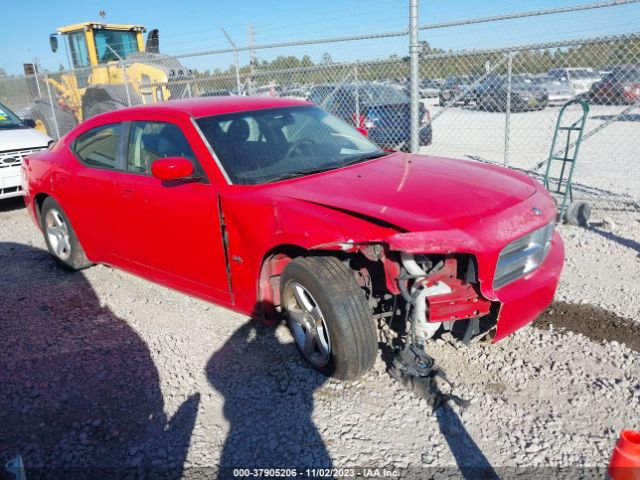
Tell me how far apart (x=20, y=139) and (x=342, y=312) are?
293 inches

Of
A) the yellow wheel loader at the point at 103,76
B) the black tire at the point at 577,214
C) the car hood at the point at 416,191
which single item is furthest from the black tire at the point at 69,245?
the yellow wheel loader at the point at 103,76

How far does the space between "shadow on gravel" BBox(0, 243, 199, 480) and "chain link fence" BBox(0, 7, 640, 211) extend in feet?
16.2

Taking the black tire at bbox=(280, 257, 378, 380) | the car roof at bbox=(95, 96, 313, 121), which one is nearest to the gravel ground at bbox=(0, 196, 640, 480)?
the black tire at bbox=(280, 257, 378, 380)

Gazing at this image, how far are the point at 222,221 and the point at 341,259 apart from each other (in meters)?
0.85

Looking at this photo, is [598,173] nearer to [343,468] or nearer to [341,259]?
[341,259]

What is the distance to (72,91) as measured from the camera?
13633 mm

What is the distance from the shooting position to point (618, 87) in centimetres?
891

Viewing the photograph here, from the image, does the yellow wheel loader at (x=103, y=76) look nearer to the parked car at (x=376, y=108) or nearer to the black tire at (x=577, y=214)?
the parked car at (x=376, y=108)

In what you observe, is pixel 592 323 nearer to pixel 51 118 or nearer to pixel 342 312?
pixel 342 312

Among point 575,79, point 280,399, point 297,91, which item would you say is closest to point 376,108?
point 297,91

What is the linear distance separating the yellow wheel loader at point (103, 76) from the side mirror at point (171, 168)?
27.1 ft

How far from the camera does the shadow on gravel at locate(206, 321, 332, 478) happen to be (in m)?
2.66

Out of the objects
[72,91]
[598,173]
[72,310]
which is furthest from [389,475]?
[72,91]

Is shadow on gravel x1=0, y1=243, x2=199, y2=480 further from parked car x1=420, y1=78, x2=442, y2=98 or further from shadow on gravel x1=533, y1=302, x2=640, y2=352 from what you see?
parked car x1=420, y1=78, x2=442, y2=98
